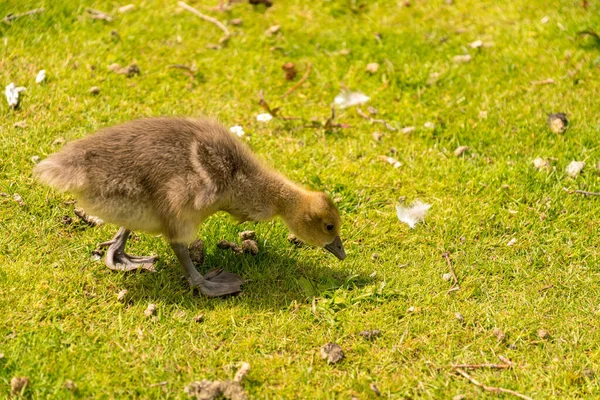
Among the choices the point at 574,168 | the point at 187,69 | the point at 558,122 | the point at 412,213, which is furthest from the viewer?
the point at 187,69

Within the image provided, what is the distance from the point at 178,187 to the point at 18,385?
131 cm

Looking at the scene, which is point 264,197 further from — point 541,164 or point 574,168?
point 574,168

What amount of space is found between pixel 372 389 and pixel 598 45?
449 centimetres

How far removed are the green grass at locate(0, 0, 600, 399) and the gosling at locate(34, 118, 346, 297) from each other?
0.26 m

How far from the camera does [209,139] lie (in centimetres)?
421

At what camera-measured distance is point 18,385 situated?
3535 millimetres

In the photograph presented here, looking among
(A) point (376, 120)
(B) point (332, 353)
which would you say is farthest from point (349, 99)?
(B) point (332, 353)

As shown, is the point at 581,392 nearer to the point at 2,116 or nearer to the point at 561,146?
the point at 561,146

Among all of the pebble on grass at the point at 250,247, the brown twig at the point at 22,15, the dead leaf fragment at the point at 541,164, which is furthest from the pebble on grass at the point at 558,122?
the brown twig at the point at 22,15

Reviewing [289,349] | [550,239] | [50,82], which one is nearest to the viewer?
[289,349]

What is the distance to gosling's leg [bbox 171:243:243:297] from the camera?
423 cm

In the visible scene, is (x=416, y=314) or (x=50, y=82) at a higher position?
(x=50, y=82)

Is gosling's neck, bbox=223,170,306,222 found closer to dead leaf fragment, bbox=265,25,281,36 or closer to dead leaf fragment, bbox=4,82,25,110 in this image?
dead leaf fragment, bbox=4,82,25,110

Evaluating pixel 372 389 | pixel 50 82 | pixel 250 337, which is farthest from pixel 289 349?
pixel 50 82
